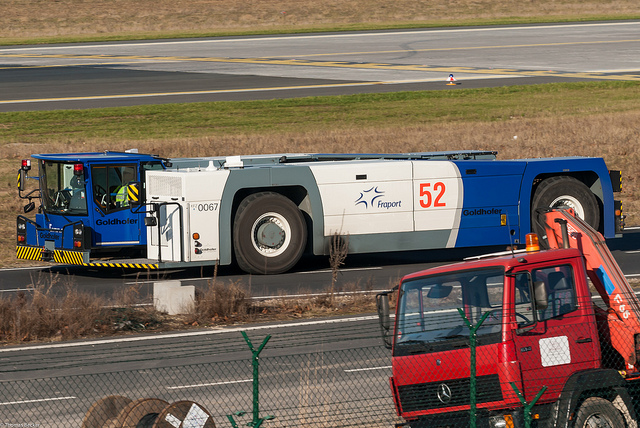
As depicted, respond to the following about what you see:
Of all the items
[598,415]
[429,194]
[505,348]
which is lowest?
[598,415]

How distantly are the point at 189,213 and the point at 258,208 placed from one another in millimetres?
1445

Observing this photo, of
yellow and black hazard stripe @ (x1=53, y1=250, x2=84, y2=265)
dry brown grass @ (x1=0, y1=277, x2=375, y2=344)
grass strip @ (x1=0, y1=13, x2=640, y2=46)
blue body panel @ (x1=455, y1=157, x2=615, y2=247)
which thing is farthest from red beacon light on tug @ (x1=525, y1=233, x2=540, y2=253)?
grass strip @ (x1=0, y1=13, x2=640, y2=46)

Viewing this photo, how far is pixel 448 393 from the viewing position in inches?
358

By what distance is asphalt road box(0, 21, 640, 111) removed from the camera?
45.5 meters

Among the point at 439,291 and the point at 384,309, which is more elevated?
the point at 439,291

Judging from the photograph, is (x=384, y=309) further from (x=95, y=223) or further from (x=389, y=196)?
(x=95, y=223)

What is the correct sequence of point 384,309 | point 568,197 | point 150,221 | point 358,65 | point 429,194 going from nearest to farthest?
point 384,309, point 150,221, point 429,194, point 568,197, point 358,65

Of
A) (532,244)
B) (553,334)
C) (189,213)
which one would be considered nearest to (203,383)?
(532,244)

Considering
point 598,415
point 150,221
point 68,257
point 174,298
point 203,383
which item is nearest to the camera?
point 598,415

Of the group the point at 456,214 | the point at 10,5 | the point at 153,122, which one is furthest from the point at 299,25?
the point at 456,214

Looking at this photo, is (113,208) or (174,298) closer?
(174,298)

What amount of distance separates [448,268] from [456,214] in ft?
39.7

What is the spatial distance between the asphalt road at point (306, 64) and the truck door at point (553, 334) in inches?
1383

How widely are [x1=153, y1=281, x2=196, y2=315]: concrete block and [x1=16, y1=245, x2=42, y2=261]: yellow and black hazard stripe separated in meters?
4.56
